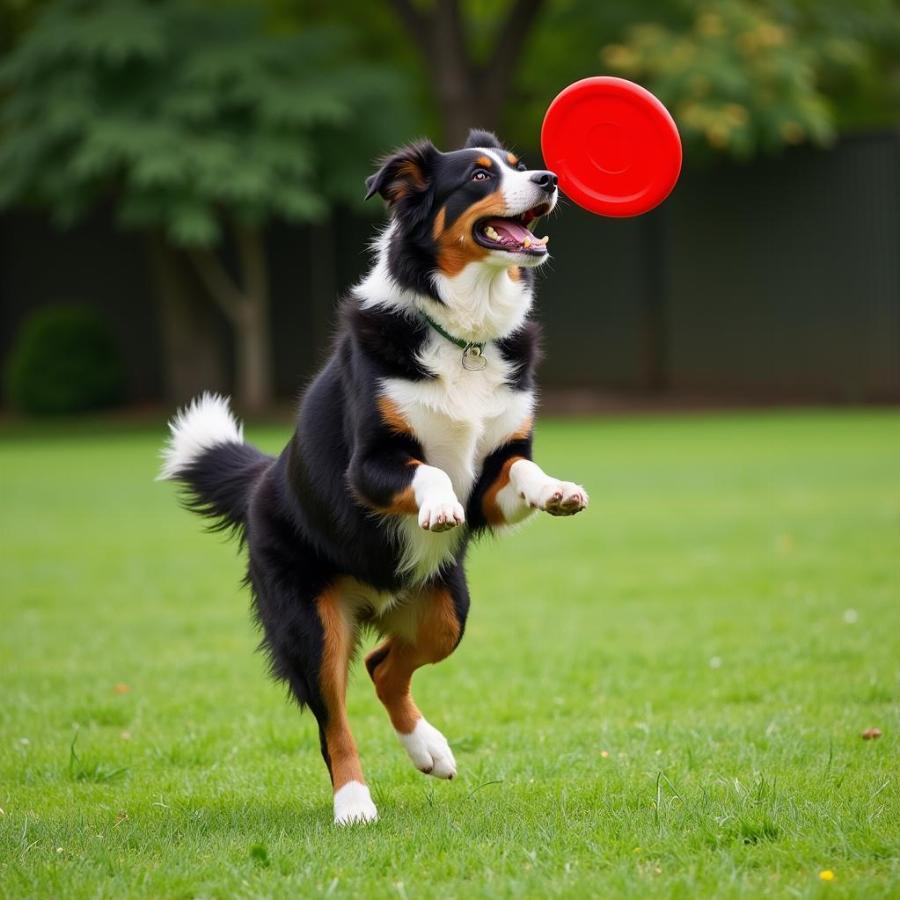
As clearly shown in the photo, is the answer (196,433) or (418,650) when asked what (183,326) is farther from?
(418,650)

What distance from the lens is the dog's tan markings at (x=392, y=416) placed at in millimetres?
4773

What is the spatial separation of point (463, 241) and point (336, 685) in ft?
5.43

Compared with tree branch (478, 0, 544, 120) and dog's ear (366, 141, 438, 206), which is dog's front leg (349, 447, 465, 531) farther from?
tree branch (478, 0, 544, 120)

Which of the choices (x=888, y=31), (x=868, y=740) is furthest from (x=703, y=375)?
(x=868, y=740)

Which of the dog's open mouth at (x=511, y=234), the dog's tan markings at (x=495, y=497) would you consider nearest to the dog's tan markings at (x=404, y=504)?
the dog's tan markings at (x=495, y=497)

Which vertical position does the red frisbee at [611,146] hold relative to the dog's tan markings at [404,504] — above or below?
above

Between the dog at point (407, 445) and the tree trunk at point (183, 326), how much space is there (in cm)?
2048

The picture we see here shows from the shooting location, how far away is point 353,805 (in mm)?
4582

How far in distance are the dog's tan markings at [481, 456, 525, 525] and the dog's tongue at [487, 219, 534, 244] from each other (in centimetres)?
81

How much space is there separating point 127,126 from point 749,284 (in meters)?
10.8

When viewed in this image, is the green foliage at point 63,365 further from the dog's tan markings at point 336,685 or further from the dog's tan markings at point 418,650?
the dog's tan markings at point 336,685

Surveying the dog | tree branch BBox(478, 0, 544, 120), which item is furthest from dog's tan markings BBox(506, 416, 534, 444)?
tree branch BBox(478, 0, 544, 120)

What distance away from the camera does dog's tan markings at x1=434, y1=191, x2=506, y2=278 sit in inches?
198

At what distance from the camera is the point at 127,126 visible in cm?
2225
